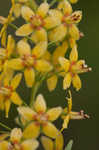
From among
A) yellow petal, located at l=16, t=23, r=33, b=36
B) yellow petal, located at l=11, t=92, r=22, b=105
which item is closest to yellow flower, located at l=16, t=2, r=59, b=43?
yellow petal, located at l=16, t=23, r=33, b=36

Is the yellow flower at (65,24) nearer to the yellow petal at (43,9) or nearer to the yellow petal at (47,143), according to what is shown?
the yellow petal at (43,9)

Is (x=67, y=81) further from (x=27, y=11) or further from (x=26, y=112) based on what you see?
(x=27, y=11)

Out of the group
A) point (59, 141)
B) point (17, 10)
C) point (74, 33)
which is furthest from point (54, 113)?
point (17, 10)

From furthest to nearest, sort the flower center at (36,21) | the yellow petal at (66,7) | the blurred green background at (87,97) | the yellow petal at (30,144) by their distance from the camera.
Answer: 1. the blurred green background at (87,97)
2. the yellow petal at (66,7)
3. the flower center at (36,21)
4. the yellow petal at (30,144)

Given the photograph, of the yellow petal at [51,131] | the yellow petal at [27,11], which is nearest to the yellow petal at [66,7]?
the yellow petal at [27,11]

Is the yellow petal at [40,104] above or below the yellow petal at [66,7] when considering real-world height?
below

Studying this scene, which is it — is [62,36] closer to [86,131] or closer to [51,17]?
[51,17]

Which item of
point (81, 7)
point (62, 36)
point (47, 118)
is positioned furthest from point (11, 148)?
point (81, 7)
